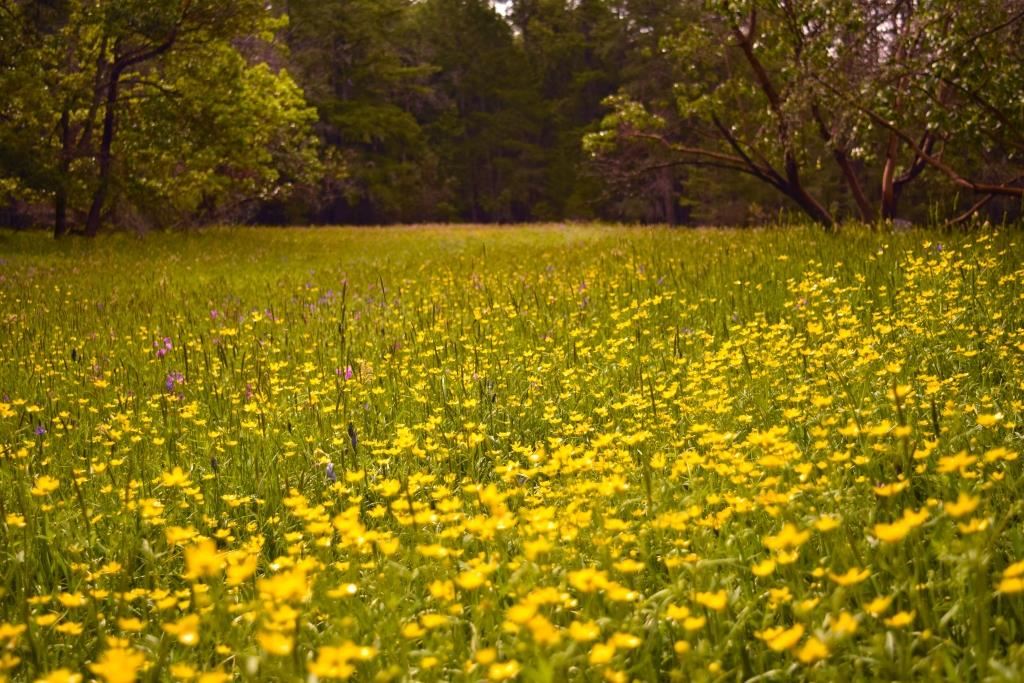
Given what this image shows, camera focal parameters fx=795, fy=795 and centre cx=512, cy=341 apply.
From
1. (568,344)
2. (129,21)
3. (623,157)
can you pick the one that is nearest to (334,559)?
(568,344)

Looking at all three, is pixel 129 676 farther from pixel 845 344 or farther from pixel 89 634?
pixel 845 344

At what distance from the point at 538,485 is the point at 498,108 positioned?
5648 cm

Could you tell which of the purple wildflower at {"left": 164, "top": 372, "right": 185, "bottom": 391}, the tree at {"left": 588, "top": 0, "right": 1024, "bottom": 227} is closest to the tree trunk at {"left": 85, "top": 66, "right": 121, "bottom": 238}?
the tree at {"left": 588, "top": 0, "right": 1024, "bottom": 227}

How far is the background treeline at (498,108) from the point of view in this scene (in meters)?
9.16

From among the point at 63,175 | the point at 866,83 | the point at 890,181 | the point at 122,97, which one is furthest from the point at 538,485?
the point at 122,97

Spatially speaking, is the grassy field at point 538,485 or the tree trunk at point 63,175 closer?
the grassy field at point 538,485

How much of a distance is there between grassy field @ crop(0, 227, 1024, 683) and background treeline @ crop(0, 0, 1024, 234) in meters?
2.30

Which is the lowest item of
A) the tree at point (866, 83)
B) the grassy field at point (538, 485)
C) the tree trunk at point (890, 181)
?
the grassy field at point (538, 485)

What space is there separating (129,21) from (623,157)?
33.3m

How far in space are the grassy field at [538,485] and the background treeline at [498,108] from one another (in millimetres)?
2297

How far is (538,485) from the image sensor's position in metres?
3.43

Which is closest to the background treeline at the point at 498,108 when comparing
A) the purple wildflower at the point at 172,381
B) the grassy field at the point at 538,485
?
the grassy field at the point at 538,485

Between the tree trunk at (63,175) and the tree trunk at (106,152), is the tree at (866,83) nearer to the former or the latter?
the tree trunk at (63,175)

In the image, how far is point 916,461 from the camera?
291 centimetres
